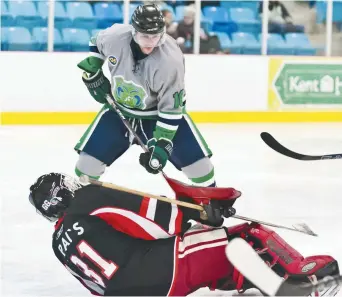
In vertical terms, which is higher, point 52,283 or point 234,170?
point 52,283

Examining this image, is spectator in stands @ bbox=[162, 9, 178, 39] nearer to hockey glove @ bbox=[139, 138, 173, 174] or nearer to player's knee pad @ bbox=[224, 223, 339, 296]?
hockey glove @ bbox=[139, 138, 173, 174]

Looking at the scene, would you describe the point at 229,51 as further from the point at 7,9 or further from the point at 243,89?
the point at 7,9

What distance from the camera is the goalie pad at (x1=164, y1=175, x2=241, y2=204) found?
272cm

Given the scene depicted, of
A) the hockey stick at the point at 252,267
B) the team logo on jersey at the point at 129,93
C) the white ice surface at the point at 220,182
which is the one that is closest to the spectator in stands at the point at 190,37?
the white ice surface at the point at 220,182

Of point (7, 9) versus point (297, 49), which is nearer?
point (7, 9)

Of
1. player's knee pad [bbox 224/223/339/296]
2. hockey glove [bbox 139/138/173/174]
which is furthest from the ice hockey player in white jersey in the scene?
player's knee pad [bbox 224/223/339/296]

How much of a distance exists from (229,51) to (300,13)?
2.74ft

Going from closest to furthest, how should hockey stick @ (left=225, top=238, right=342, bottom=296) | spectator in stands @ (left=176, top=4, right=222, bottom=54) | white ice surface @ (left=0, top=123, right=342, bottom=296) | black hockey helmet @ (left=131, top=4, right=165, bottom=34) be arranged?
hockey stick @ (left=225, top=238, right=342, bottom=296), black hockey helmet @ (left=131, top=4, right=165, bottom=34), white ice surface @ (left=0, top=123, right=342, bottom=296), spectator in stands @ (left=176, top=4, right=222, bottom=54)

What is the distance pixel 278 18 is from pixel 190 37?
0.91m

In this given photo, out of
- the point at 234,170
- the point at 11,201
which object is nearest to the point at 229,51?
the point at 234,170

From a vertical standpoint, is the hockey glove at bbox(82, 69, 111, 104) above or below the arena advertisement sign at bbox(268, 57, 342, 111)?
above

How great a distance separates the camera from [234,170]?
5.57 meters

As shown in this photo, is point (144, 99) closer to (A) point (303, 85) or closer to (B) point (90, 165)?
(B) point (90, 165)

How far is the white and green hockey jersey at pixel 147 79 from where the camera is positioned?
3.48 metres
